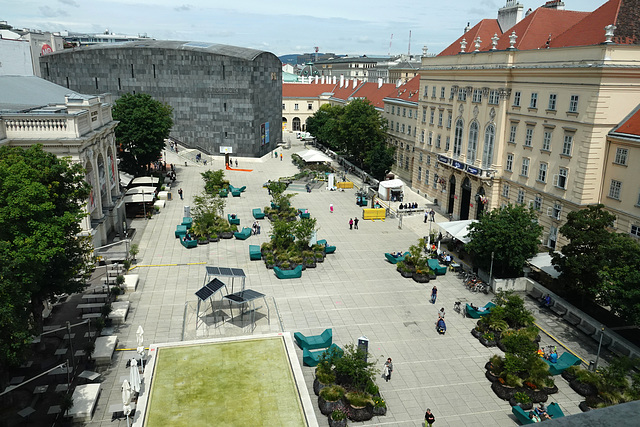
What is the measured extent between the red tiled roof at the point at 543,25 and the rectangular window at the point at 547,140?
9.79m

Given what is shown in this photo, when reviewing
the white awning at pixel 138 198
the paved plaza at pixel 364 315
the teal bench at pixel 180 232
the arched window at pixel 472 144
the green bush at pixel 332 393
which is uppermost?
the arched window at pixel 472 144

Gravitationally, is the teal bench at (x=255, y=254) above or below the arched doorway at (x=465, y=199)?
below

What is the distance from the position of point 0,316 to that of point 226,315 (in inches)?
541

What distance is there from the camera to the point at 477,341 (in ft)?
91.8

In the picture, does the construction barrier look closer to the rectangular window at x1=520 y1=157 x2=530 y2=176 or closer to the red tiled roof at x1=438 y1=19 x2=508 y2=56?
the rectangular window at x1=520 y1=157 x2=530 y2=176

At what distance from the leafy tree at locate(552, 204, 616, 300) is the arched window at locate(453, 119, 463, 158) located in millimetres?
21979

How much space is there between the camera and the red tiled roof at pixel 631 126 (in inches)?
1323

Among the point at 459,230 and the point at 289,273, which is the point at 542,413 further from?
the point at 459,230

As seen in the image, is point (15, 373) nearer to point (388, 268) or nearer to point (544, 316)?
point (388, 268)

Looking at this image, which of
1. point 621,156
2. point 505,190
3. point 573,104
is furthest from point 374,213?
point 621,156

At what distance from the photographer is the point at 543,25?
150ft

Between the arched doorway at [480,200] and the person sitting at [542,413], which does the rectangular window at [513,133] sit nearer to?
the arched doorway at [480,200]

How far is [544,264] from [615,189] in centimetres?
733

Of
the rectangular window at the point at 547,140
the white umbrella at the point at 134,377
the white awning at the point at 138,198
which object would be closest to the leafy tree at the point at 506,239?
the rectangular window at the point at 547,140
